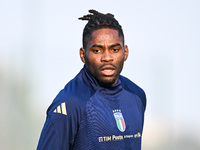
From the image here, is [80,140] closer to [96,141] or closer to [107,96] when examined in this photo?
[96,141]

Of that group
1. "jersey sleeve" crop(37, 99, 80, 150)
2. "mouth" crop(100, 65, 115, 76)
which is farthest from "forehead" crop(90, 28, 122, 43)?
"jersey sleeve" crop(37, 99, 80, 150)

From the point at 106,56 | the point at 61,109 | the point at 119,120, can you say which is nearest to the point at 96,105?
the point at 119,120

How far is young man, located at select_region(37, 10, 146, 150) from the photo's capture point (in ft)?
15.0

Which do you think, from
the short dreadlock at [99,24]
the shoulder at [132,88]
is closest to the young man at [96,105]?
the short dreadlock at [99,24]

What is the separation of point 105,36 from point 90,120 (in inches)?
33.5

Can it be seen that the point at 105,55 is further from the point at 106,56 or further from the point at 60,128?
the point at 60,128

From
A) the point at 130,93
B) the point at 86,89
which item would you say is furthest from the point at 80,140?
the point at 130,93

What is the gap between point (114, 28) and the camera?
4863 millimetres

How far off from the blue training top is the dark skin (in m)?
0.14

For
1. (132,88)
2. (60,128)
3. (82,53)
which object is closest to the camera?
(60,128)

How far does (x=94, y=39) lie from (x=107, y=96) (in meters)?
0.63

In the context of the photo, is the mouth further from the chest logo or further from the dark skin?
the chest logo

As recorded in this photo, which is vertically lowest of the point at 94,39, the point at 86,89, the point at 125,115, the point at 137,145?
the point at 137,145

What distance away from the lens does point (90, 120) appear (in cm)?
468
